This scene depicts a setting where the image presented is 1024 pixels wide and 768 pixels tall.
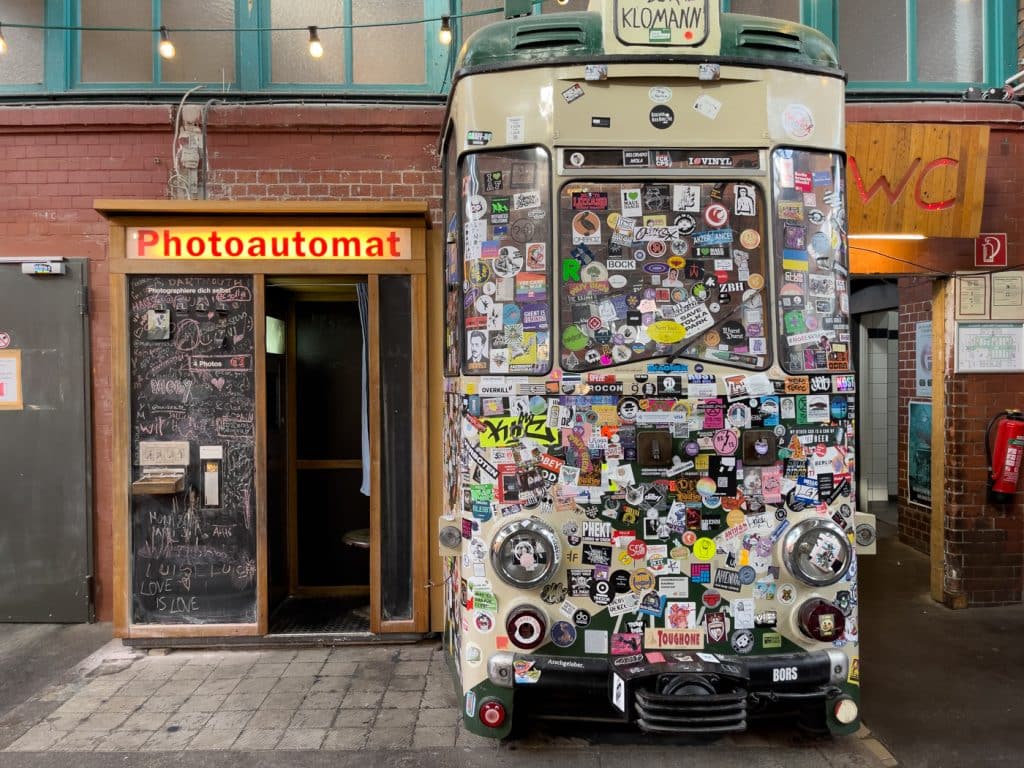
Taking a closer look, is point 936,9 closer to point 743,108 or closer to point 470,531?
point 743,108

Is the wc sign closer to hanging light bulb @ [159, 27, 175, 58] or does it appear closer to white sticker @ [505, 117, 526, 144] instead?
white sticker @ [505, 117, 526, 144]

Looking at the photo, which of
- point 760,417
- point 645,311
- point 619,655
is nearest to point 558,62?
point 645,311

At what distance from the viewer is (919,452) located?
22.8 feet

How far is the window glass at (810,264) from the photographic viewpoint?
10.5ft

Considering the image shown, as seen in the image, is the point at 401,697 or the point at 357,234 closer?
the point at 401,697

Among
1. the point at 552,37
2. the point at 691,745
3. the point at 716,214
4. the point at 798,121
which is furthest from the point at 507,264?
the point at 691,745

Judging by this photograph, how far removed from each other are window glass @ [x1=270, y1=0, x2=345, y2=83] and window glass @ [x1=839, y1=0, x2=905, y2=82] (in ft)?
13.9

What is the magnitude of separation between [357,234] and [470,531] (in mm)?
2434

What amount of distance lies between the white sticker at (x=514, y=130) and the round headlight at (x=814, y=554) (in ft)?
7.33

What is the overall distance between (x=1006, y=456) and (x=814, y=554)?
3.22m

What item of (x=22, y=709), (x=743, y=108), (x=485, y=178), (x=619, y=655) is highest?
(x=743, y=108)

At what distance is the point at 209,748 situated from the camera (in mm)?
3479

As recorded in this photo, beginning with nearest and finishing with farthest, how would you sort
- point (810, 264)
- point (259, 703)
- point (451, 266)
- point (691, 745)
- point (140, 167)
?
point (810, 264) → point (691, 745) → point (451, 266) → point (259, 703) → point (140, 167)

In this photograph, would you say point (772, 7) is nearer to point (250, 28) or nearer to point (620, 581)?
point (250, 28)
